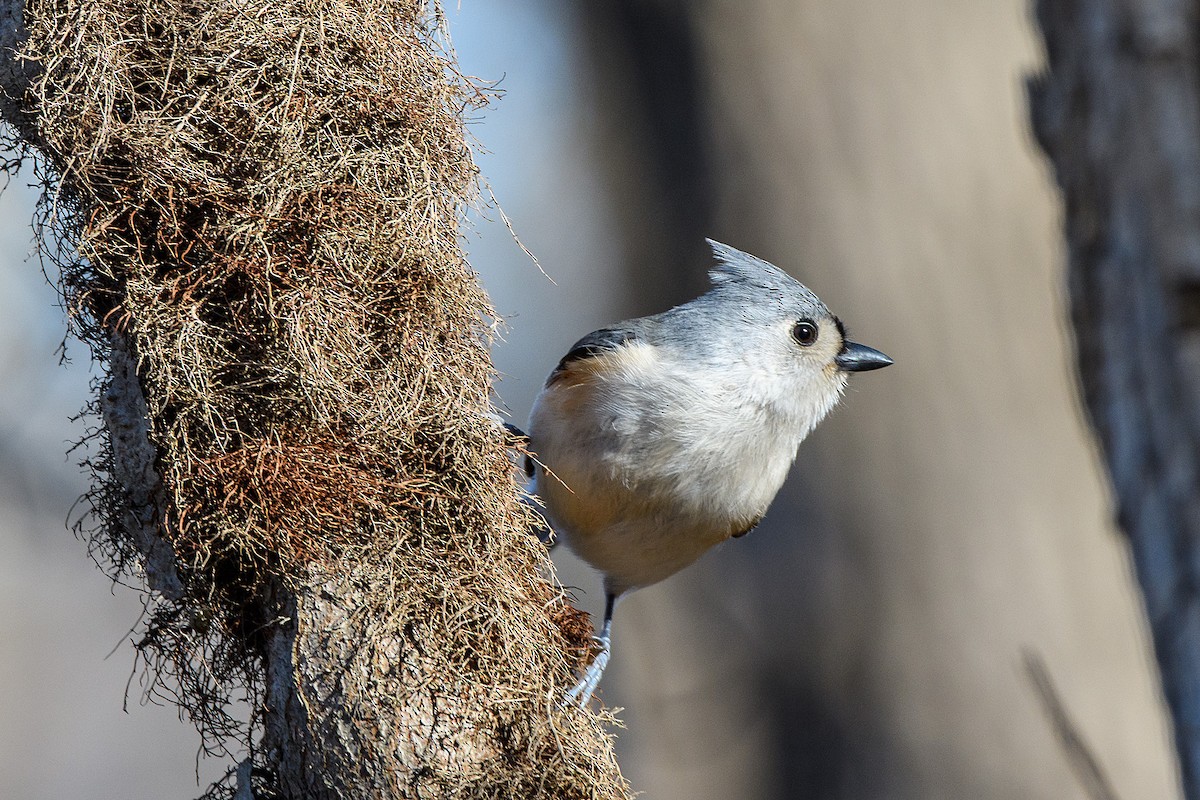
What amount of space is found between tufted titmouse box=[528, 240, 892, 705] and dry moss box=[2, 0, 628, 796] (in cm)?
55

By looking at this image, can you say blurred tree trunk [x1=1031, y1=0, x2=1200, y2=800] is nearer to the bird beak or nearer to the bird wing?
the bird beak

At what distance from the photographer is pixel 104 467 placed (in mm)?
1573

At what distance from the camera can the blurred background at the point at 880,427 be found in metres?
4.05

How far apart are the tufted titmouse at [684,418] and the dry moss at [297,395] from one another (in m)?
0.55

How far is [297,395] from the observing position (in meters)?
1.46

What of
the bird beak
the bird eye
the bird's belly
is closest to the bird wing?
the bird's belly

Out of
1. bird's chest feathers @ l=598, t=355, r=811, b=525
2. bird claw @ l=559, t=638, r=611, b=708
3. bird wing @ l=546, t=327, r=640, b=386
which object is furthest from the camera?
bird wing @ l=546, t=327, r=640, b=386

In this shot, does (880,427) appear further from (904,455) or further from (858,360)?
(858,360)

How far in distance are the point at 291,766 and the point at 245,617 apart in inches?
8.5

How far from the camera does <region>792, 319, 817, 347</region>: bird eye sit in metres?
2.48

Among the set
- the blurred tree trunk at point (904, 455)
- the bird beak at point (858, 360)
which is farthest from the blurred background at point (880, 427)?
the bird beak at point (858, 360)

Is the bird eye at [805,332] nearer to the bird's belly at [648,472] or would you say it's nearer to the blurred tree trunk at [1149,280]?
the bird's belly at [648,472]

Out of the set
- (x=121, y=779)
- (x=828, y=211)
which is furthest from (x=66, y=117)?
(x=121, y=779)

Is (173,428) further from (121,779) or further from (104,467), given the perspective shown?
(121,779)
